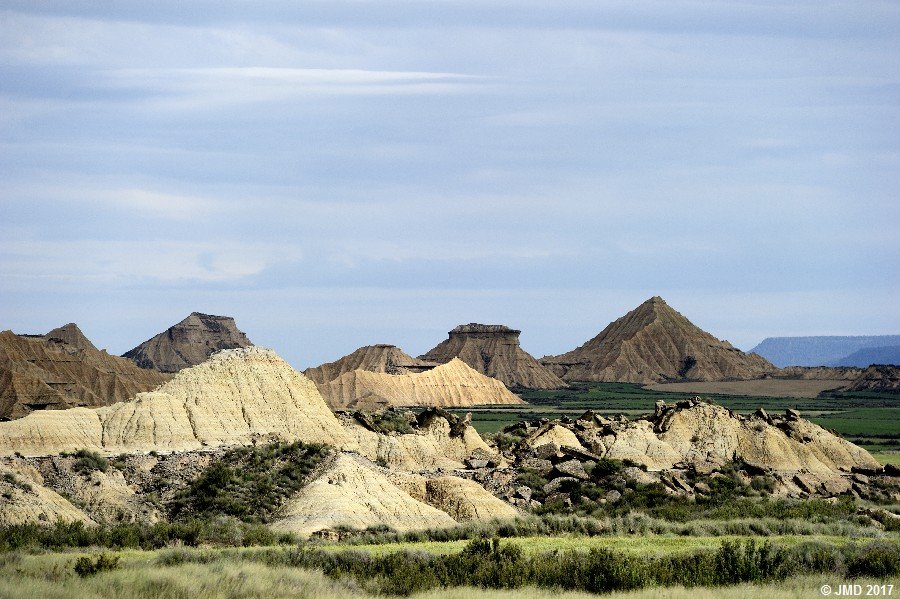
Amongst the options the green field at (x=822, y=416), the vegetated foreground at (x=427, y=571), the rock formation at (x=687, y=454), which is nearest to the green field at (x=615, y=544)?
the vegetated foreground at (x=427, y=571)

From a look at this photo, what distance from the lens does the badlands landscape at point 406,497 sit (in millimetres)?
31359

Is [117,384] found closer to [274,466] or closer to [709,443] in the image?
[709,443]

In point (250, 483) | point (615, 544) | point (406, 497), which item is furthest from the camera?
point (250, 483)

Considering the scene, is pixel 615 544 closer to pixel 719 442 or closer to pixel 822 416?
pixel 719 442

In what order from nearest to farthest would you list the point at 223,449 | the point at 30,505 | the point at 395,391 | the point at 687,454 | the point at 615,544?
1. the point at 615,544
2. the point at 30,505
3. the point at 223,449
4. the point at 687,454
5. the point at 395,391

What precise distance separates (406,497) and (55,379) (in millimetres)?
92548

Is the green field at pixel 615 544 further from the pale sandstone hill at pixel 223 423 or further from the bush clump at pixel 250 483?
the pale sandstone hill at pixel 223 423

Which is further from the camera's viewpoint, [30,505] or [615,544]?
[30,505]

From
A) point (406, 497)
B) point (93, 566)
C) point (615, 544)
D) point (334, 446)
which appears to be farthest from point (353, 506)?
point (93, 566)

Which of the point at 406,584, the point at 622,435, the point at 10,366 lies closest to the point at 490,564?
the point at 406,584

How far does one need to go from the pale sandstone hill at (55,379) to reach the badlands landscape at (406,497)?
164 ft

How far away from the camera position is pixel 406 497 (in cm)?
5138

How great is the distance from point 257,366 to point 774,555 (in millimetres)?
37156

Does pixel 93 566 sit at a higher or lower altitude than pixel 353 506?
lower
